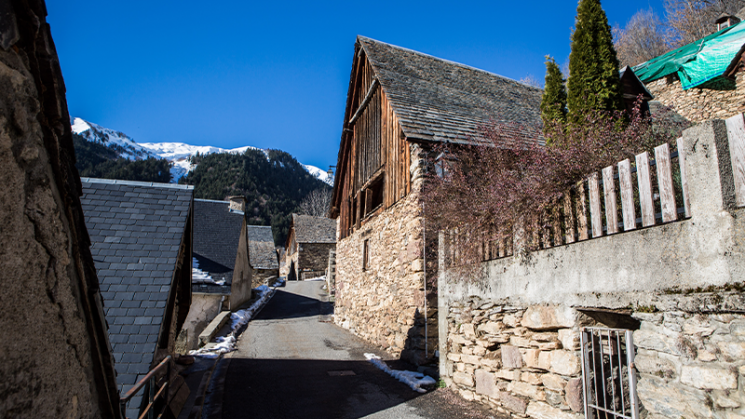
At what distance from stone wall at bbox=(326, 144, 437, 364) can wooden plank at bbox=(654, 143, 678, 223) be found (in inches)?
207

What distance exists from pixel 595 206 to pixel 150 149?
545 ft

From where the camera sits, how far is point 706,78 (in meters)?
15.5

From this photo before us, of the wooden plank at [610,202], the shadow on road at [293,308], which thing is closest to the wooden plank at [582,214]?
the wooden plank at [610,202]

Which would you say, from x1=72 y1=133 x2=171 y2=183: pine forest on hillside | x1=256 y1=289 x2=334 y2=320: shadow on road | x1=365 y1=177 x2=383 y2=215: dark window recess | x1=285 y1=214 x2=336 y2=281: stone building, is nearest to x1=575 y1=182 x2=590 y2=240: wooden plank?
x1=365 y1=177 x2=383 y2=215: dark window recess

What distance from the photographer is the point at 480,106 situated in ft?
38.9

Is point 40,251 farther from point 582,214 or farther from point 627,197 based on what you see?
point 582,214

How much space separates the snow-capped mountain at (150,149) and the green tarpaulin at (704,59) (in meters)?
48.3

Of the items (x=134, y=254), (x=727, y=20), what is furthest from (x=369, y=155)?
(x=727, y=20)

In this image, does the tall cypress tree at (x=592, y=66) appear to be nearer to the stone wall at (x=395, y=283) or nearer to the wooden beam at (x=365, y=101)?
the stone wall at (x=395, y=283)

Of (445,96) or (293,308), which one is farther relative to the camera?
(293,308)

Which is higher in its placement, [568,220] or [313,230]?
[313,230]

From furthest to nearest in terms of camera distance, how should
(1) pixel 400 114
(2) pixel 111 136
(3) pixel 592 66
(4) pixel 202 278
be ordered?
(2) pixel 111 136, (4) pixel 202 278, (1) pixel 400 114, (3) pixel 592 66

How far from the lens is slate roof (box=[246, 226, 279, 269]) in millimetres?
30672

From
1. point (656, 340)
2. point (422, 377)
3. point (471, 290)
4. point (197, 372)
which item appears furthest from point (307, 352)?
point (656, 340)
